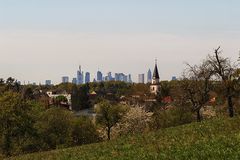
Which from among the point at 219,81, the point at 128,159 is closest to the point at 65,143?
the point at 219,81

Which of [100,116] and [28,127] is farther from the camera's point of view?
[100,116]

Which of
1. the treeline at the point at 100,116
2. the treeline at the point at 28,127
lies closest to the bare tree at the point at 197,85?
the treeline at the point at 100,116

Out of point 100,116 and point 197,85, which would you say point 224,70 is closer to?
point 197,85

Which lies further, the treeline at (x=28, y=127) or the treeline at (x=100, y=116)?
the treeline at (x=28, y=127)

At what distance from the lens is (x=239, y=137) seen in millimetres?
22406

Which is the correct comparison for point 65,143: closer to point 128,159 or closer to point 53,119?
point 53,119

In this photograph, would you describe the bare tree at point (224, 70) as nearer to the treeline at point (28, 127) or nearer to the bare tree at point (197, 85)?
the bare tree at point (197, 85)

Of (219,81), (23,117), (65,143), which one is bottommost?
(65,143)

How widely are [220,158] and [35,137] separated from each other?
163 feet

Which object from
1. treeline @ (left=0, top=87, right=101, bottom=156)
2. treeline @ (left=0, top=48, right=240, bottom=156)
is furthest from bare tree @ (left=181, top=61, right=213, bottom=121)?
treeline @ (left=0, top=87, right=101, bottom=156)

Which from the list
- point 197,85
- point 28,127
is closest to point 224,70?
point 197,85

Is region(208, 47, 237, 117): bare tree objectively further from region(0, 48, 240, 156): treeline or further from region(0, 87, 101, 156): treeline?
region(0, 87, 101, 156): treeline

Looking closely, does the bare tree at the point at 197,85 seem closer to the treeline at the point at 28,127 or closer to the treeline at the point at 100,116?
the treeline at the point at 100,116

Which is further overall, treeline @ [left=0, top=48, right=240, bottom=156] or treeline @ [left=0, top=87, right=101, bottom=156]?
treeline @ [left=0, top=87, right=101, bottom=156]
